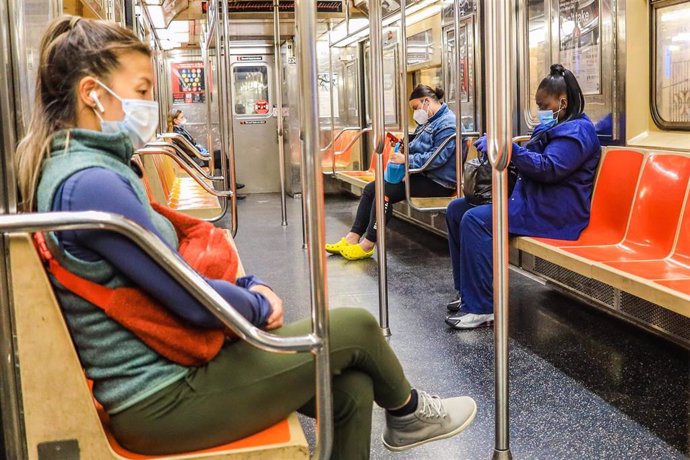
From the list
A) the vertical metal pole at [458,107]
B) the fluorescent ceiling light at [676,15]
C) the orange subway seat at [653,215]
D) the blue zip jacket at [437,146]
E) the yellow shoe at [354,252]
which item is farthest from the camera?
the yellow shoe at [354,252]

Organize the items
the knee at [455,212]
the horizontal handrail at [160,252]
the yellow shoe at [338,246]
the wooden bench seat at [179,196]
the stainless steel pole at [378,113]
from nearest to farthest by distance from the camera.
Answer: the horizontal handrail at [160,252], the stainless steel pole at [378,113], the knee at [455,212], the wooden bench seat at [179,196], the yellow shoe at [338,246]

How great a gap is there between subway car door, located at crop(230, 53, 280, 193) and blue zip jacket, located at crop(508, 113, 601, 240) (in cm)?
865

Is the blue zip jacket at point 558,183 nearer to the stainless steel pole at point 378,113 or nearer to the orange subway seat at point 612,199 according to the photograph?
the orange subway seat at point 612,199

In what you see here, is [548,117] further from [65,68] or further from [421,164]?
[65,68]

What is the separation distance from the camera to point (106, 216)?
56.1 inches

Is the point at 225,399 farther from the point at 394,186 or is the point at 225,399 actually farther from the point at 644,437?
the point at 394,186

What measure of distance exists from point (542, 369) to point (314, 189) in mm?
2342

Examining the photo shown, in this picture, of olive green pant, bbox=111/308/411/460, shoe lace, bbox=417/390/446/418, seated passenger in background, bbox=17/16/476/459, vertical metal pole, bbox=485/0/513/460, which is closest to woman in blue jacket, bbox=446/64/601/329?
vertical metal pole, bbox=485/0/513/460

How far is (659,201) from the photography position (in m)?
4.08

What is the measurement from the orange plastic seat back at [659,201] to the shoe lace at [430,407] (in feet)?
7.14

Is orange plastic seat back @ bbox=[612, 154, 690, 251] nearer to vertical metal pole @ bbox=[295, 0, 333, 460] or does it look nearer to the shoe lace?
the shoe lace

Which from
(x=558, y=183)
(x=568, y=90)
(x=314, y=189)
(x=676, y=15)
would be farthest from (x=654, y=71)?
(x=314, y=189)

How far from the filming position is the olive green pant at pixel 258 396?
5.42 ft

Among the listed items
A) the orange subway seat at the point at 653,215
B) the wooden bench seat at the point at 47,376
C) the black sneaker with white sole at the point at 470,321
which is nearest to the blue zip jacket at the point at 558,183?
the orange subway seat at the point at 653,215
